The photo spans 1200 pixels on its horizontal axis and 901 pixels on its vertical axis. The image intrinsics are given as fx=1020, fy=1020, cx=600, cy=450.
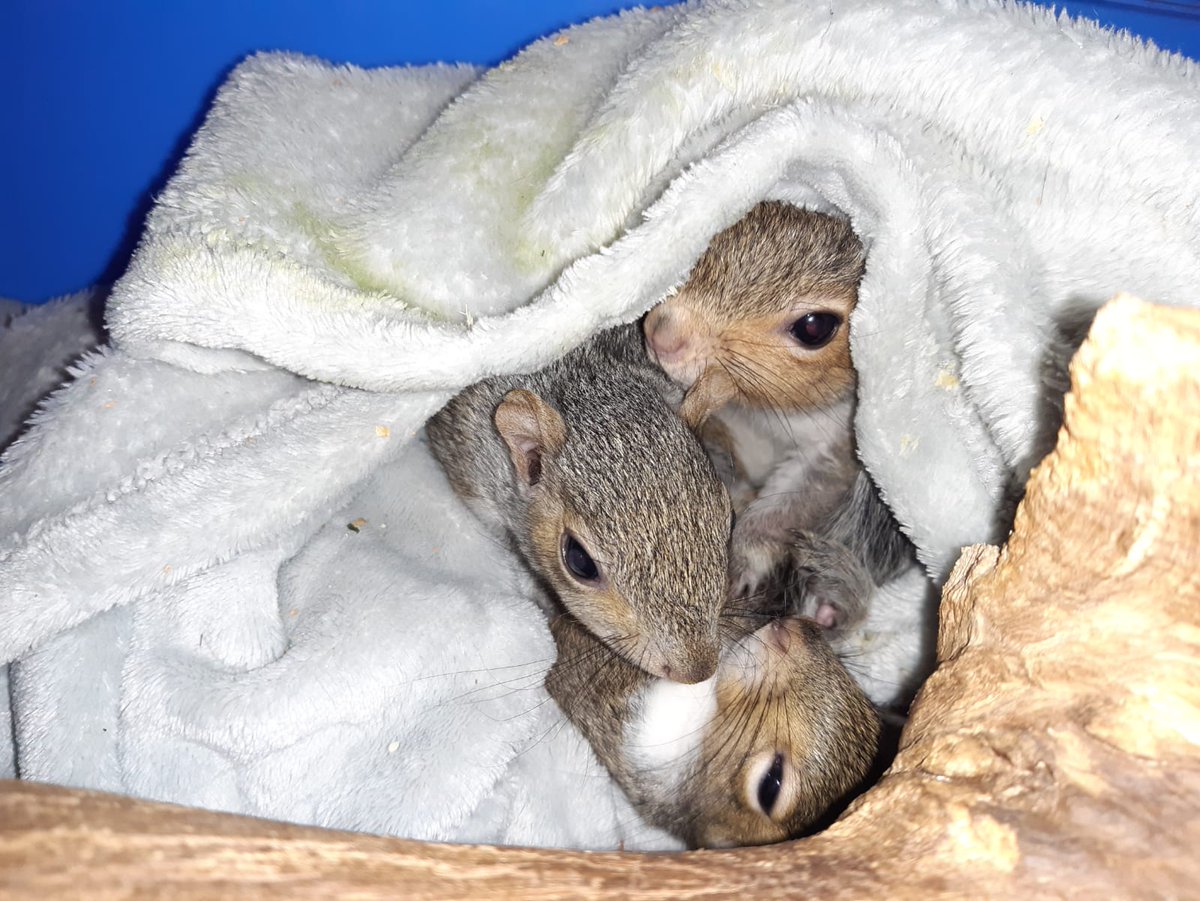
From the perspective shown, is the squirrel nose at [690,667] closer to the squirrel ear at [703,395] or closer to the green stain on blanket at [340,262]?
the squirrel ear at [703,395]

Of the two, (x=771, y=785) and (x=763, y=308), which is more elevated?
(x=763, y=308)

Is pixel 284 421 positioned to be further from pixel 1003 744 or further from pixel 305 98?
pixel 1003 744

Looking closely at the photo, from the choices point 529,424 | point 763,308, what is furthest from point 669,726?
point 763,308

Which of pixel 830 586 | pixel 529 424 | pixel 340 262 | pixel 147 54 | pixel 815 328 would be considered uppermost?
pixel 147 54

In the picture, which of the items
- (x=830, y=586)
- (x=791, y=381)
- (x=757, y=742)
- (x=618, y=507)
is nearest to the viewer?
(x=618, y=507)

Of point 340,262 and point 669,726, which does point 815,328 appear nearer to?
point 669,726

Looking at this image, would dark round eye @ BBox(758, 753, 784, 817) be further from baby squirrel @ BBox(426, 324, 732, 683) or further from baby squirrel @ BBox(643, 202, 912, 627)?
baby squirrel @ BBox(643, 202, 912, 627)

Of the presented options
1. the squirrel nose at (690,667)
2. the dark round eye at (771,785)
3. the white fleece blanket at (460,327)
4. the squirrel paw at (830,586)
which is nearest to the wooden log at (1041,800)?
the white fleece blanket at (460,327)
